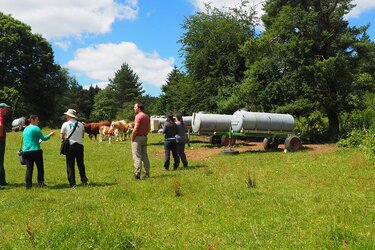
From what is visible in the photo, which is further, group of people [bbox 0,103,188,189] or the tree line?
the tree line

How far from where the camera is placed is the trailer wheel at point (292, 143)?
840 inches

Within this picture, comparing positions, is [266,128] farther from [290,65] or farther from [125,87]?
[125,87]

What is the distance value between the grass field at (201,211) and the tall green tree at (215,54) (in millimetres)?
21719

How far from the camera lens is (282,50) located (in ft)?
83.0

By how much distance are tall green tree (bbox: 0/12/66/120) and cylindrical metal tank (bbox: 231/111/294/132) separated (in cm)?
4750

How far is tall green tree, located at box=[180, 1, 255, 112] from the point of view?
3525cm

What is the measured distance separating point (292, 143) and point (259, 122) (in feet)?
6.74

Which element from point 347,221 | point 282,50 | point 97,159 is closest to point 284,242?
point 347,221

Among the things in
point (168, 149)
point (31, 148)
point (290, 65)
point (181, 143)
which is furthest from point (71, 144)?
point (290, 65)

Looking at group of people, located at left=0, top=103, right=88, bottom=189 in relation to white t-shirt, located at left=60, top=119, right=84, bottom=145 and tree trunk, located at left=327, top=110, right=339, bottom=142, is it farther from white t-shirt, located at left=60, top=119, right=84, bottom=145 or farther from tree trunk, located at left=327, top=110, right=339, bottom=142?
tree trunk, located at left=327, top=110, right=339, bottom=142

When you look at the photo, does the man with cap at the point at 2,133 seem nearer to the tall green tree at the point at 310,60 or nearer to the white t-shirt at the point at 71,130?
the white t-shirt at the point at 71,130

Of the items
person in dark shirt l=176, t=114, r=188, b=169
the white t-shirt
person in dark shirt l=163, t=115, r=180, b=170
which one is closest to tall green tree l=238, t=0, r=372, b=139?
person in dark shirt l=176, t=114, r=188, b=169

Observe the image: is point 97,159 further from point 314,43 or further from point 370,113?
point 370,113

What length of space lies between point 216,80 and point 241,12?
7859 millimetres
